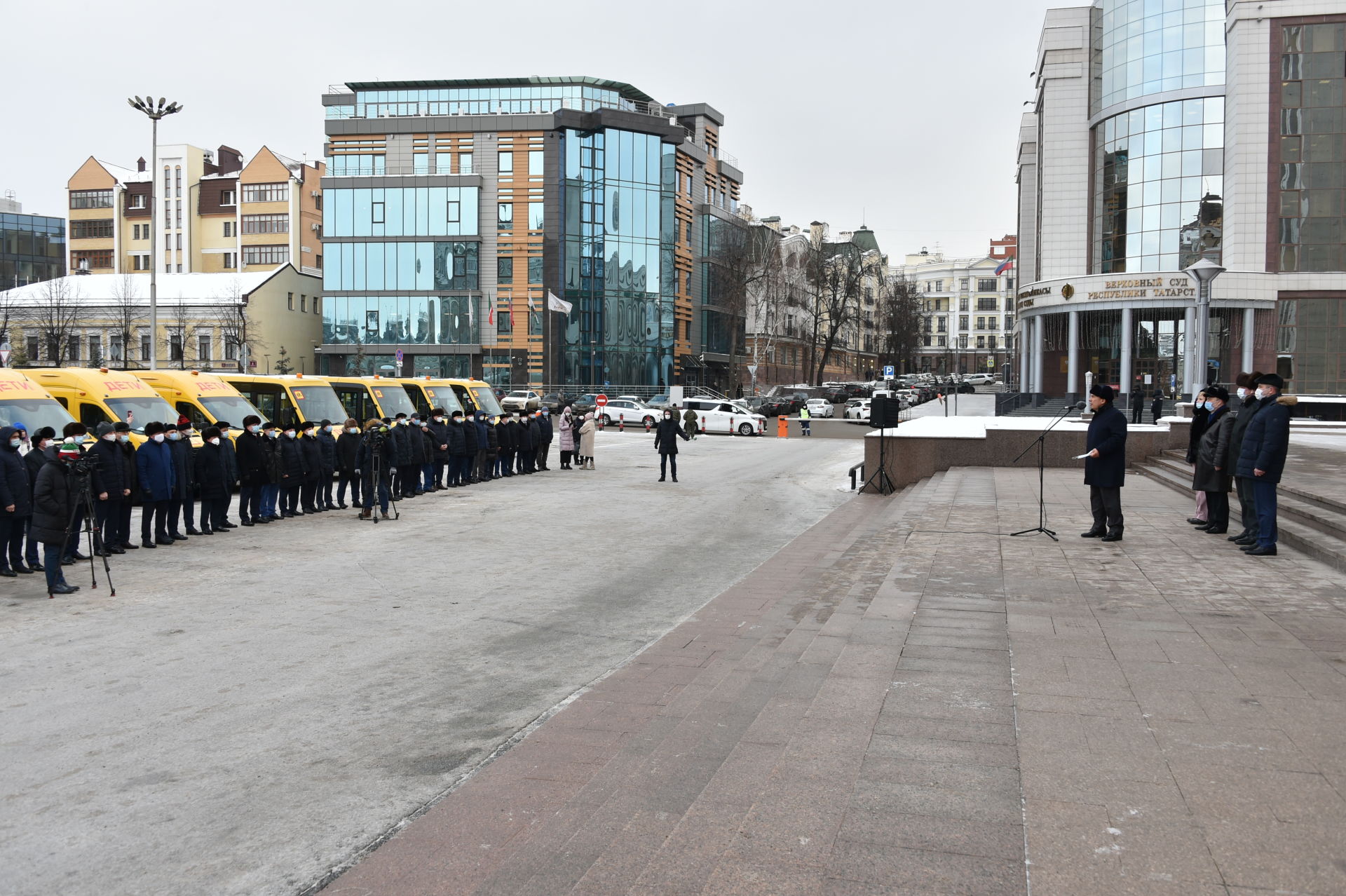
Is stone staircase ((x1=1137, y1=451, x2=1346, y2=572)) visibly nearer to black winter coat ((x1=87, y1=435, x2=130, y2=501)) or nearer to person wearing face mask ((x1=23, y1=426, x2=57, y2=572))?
person wearing face mask ((x1=23, y1=426, x2=57, y2=572))

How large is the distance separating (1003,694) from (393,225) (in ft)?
219

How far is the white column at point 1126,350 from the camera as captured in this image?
49109mm

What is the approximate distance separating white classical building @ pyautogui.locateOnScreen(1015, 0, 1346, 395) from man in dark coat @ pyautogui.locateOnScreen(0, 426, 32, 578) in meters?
43.9

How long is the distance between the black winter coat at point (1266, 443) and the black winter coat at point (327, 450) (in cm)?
1412

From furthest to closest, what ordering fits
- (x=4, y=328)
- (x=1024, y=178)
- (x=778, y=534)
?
(x=1024, y=178) < (x=4, y=328) < (x=778, y=534)

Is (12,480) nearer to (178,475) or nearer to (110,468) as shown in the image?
(110,468)

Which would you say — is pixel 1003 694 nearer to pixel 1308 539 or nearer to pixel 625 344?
pixel 1308 539

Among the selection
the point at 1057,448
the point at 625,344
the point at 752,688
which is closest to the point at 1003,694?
the point at 752,688

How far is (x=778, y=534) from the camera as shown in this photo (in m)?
15.2

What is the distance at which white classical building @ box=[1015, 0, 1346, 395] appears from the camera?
147ft

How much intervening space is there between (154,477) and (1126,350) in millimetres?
46742

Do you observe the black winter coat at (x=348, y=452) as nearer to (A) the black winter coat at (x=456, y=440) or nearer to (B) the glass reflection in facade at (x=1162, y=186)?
(A) the black winter coat at (x=456, y=440)

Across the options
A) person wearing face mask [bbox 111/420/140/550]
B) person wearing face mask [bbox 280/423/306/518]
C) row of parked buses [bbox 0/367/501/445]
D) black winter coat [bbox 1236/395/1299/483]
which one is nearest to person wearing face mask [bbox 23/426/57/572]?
person wearing face mask [bbox 111/420/140/550]

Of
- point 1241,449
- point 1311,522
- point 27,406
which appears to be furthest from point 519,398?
point 1241,449
